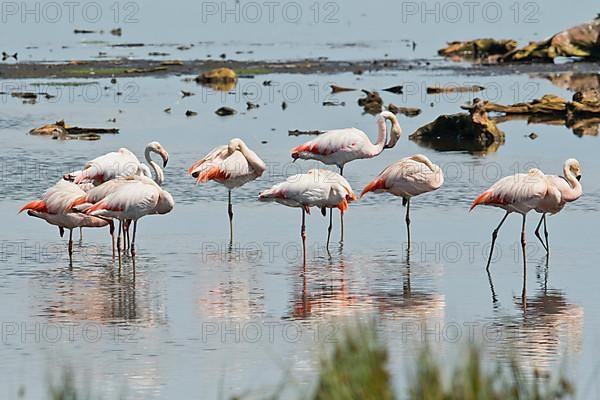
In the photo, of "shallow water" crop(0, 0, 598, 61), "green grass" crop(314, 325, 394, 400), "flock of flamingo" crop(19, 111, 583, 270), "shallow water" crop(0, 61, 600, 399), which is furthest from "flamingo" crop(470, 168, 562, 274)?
"shallow water" crop(0, 0, 598, 61)

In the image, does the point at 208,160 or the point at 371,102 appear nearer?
the point at 208,160

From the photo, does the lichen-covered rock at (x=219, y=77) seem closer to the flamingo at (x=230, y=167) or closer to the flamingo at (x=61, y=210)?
the flamingo at (x=230, y=167)

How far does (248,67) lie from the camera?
39.5 meters

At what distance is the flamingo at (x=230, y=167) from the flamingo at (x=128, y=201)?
2053mm

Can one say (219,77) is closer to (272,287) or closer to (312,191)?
(312,191)

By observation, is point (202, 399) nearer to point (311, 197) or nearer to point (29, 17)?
point (311, 197)

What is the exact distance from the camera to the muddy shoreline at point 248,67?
37.3 meters

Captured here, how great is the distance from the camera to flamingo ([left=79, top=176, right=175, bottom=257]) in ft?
43.1

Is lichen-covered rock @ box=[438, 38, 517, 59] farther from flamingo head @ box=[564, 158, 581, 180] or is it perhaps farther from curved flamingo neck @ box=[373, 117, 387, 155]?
flamingo head @ box=[564, 158, 581, 180]

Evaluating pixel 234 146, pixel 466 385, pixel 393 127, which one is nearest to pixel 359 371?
pixel 466 385

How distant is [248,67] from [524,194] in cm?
2721

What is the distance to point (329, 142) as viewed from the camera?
1706 cm

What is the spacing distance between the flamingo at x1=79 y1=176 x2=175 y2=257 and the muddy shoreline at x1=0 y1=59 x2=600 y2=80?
77.8 ft

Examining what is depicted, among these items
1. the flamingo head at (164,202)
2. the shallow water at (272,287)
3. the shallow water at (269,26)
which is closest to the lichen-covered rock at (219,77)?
the shallow water at (269,26)
